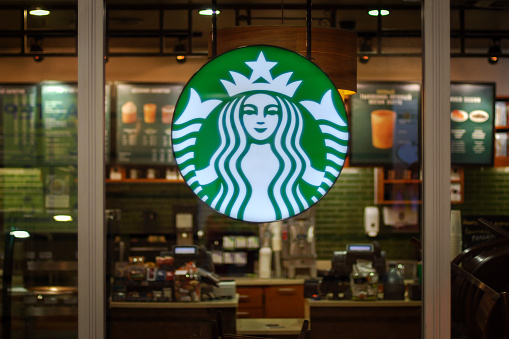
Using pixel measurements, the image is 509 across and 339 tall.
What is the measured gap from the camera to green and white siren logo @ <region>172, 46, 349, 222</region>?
2504mm

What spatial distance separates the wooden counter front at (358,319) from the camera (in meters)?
5.24

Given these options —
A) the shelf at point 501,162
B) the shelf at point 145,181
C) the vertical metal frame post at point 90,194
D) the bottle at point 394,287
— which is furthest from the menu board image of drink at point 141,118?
the vertical metal frame post at point 90,194

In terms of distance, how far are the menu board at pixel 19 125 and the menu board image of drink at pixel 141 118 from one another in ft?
2.94

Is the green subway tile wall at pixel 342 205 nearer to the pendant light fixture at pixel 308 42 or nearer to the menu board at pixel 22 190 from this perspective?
the menu board at pixel 22 190

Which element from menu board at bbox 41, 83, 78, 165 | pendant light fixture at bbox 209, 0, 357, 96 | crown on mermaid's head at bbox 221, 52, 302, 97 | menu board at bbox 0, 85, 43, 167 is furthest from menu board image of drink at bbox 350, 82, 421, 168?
crown on mermaid's head at bbox 221, 52, 302, 97

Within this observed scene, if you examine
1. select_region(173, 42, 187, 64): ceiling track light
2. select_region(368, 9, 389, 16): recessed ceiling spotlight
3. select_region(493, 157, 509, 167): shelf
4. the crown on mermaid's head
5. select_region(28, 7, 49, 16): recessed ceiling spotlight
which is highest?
select_region(368, 9, 389, 16): recessed ceiling spotlight

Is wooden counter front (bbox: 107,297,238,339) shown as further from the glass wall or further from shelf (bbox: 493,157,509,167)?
shelf (bbox: 493,157,509,167)

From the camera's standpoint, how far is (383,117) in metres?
6.68

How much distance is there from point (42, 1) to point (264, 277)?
3.43m

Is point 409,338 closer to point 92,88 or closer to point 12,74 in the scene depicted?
point 92,88

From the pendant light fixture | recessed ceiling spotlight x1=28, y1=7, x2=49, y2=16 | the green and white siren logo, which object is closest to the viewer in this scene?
the green and white siren logo

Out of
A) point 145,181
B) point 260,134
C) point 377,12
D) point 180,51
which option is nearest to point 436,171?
point 260,134

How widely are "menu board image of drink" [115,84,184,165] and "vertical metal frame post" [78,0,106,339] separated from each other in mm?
4093

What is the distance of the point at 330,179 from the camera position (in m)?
2.50
